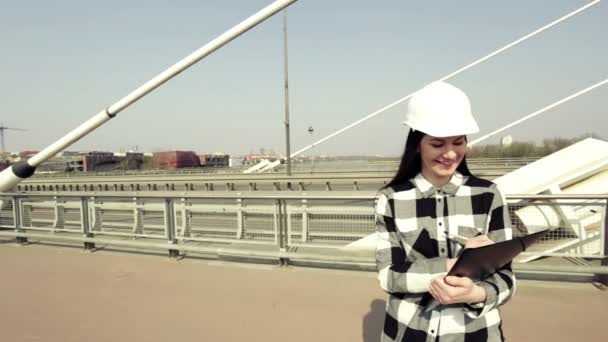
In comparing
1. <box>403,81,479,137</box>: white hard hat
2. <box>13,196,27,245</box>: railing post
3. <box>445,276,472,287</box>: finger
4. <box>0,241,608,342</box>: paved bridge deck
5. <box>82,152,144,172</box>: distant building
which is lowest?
<box>82,152,144,172</box>: distant building

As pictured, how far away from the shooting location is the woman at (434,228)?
1.23m

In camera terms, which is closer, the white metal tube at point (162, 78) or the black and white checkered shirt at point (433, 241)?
the black and white checkered shirt at point (433, 241)

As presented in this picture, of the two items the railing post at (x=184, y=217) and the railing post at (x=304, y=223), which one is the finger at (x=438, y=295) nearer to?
the railing post at (x=304, y=223)

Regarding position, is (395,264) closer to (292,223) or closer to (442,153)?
(442,153)

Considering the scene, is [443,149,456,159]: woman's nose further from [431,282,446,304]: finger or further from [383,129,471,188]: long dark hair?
[431,282,446,304]: finger

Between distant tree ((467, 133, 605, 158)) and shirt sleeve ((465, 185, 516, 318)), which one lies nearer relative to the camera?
shirt sleeve ((465, 185, 516, 318))

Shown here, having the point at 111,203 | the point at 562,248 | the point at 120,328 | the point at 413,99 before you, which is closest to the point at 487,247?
the point at 413,99

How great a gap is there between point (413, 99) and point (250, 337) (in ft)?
8.53

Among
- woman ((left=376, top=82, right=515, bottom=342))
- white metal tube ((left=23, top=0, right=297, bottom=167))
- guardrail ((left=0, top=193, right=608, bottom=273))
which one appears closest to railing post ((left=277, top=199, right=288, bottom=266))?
guardrail ((left=0, top=193, right=608, bottom=273))

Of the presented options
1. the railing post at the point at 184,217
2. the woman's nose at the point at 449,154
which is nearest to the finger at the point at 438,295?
the woman's nose at the point at 449,154

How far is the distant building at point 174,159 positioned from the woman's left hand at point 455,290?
2292 inches

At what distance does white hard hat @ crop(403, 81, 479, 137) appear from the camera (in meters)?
1.19

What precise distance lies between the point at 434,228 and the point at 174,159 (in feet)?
194

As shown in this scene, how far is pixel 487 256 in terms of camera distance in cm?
111
